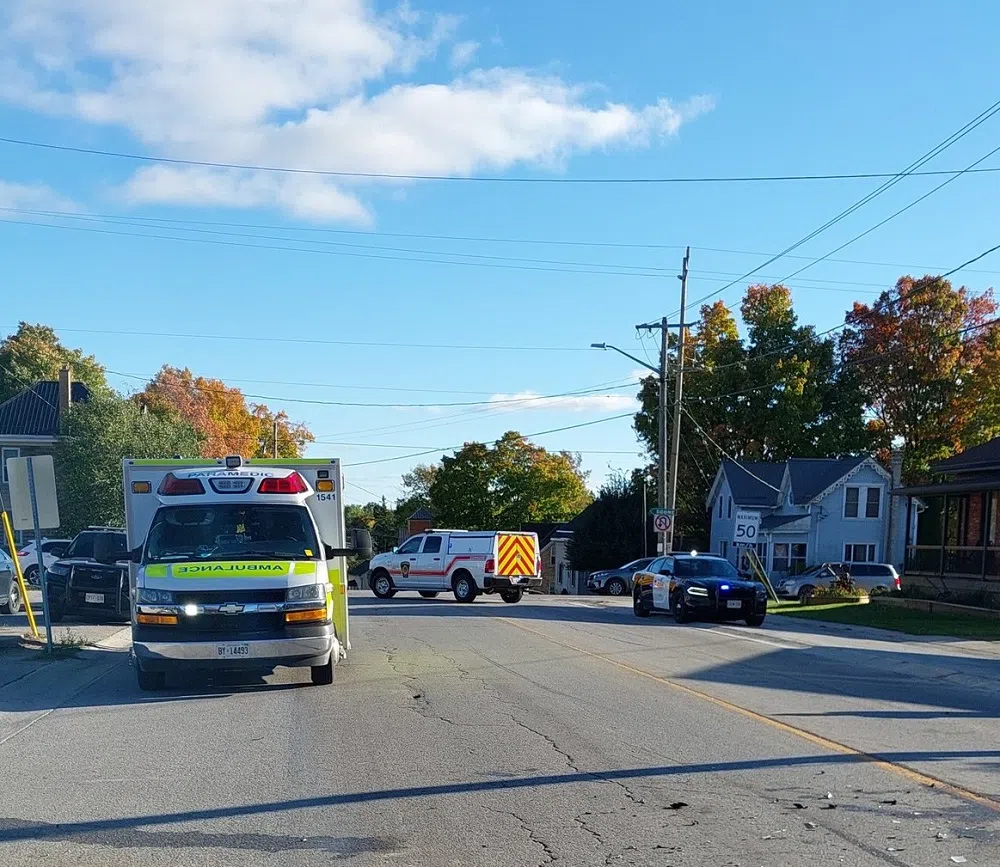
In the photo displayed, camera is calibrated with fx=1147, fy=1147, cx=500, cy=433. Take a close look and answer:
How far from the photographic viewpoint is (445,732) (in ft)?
32.9

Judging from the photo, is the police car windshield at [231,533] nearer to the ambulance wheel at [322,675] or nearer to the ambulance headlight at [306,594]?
the ambulance headlight at [306,594]

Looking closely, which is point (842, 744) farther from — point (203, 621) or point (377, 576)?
point (377, 576)

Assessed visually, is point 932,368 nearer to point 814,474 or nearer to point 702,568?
point 814,474

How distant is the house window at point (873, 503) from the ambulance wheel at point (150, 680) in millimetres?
49627

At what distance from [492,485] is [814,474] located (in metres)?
29.5

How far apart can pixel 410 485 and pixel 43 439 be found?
76.2m

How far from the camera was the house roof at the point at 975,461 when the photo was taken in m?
35.2

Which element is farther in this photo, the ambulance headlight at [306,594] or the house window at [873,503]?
the house window at [873,503]

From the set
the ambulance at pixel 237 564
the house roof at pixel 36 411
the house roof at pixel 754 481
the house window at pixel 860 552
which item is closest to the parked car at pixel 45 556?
the ambulance at pixel 237 564

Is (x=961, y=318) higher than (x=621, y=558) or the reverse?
higher

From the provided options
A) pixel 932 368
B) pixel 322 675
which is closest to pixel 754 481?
pixel 932 368

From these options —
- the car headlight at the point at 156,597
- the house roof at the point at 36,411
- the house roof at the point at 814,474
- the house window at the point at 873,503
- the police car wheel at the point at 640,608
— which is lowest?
the police car wheel at the point at 640,608

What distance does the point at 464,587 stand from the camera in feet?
110

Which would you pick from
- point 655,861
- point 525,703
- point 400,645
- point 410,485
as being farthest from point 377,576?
point 410,485
